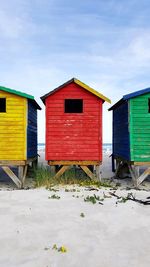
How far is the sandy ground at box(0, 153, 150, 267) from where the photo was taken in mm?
5480

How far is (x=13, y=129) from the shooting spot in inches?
526

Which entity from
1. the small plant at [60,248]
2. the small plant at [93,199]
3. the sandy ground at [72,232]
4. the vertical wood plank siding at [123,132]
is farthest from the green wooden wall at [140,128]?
the small plant at [60,248]

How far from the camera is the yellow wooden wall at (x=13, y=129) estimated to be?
13.3 meters

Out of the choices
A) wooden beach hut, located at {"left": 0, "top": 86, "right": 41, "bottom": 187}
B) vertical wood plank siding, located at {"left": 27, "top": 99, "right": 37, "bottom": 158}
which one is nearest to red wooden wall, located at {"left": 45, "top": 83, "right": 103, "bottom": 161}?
vertical wood plank siding, located at {"left": 27, "top": 99, "right": 37, "bottom": 158}

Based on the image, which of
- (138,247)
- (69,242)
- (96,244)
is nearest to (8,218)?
(69,242)

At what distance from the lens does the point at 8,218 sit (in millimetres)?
7820

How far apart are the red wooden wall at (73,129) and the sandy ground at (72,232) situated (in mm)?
3644

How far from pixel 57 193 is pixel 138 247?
17.9ft

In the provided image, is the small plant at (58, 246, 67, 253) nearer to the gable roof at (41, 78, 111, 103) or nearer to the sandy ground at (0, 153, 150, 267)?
the sandy ground at (0, 153, 150, 267)

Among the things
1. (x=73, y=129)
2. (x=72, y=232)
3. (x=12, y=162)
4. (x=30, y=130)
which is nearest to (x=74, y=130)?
(x=73, y=129)

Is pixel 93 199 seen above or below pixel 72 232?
above

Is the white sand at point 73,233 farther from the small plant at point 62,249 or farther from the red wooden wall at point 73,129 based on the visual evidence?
the red wooden wall at point 73,129

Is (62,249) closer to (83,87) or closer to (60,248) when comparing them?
(60,248)

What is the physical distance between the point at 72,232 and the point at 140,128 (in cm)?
762
